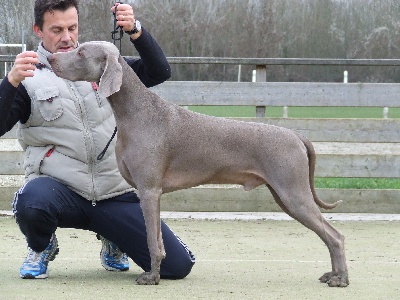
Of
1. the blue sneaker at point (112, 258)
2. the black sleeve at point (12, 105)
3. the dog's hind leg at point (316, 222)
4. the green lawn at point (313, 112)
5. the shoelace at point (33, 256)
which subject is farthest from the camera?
the green lawn at point (313, 112)

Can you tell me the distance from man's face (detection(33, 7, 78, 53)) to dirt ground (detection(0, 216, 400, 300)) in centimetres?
131

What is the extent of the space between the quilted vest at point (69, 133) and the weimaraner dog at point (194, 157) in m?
0.25

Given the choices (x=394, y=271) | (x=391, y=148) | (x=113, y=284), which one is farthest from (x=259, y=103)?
(x=113, y=284)

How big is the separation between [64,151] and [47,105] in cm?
27

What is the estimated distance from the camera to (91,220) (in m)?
5.40

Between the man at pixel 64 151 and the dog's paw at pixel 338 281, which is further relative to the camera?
the man at pixel 64 151

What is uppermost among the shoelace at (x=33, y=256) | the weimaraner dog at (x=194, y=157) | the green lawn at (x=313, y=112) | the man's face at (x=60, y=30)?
the man's face at (x=60, y=30)

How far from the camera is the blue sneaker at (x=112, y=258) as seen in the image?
5656 mm

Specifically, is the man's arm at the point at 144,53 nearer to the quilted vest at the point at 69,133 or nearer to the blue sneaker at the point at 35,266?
the quilted vest at the point at 69,133

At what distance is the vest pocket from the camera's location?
5234 millimetres

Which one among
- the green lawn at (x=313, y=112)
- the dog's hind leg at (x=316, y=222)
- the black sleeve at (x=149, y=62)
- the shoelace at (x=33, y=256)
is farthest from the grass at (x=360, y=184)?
the green lawn at (x=313, y=112)

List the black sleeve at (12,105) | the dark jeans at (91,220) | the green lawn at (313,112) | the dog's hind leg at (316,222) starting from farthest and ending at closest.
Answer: the green lawn at (313,112)
the dark jeans at (91,220)
the dog's hind leg at (316,222)
the black sleeve at (12,105)

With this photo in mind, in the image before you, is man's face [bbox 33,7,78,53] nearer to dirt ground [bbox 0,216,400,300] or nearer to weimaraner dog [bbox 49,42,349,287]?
weimaraner dog [bbox 49,42,349,287]

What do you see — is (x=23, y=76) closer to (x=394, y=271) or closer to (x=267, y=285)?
(x=267, y=285)
